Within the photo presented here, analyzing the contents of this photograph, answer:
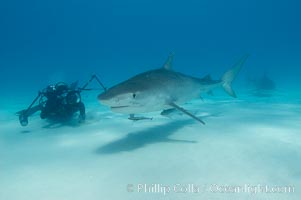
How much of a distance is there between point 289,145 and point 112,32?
174548 millimetres

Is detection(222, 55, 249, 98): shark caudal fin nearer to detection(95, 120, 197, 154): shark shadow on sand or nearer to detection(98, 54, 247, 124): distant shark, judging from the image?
detection(98, 54, 247, 124): distant shark

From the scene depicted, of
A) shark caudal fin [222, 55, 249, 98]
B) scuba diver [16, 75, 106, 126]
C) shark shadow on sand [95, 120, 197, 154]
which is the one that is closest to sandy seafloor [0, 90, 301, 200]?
shark shadow on sand [95, 120, 197, 154]

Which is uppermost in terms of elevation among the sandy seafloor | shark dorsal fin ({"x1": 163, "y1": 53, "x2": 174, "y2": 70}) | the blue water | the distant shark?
the blue water

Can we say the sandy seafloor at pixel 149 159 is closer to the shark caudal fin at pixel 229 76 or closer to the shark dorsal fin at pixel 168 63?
the shark dorsal fin at pixel 168 63

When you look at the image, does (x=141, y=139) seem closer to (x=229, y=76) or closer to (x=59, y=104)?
(x=59, y=104)

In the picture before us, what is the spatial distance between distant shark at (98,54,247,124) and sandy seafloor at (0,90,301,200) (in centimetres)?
72

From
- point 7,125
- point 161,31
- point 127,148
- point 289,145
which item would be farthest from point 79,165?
point 161,31

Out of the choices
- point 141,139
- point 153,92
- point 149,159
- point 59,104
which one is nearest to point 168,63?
point 153,92

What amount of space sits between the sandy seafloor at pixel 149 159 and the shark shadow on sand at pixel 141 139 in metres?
0.02

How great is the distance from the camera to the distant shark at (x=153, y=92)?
4.28 meters

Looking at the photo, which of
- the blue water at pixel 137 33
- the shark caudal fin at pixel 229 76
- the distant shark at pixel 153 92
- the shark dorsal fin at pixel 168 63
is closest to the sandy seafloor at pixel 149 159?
the distant shark at pixel 153 92

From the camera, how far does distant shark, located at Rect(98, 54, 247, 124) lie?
4.28m

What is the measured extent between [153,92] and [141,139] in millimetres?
1172

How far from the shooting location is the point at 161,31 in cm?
16538
